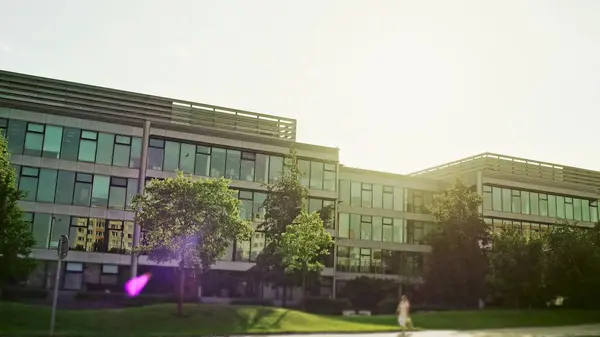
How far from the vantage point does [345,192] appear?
6006 centimetres

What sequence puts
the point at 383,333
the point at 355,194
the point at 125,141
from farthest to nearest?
the point at 355,194, the point at 125,141, the point at 383,333

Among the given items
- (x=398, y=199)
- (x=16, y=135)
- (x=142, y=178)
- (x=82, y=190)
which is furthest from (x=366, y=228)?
(x=16, y=135)

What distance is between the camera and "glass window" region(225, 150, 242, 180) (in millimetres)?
50781

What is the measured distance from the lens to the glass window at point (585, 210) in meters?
70.6

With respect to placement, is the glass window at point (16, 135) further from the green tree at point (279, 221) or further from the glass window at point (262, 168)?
the green tree at point (279, 221)

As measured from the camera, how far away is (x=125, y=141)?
156 ft

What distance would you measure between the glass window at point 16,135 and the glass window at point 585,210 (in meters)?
60.0

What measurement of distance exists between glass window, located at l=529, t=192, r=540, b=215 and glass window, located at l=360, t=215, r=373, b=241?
1998cm

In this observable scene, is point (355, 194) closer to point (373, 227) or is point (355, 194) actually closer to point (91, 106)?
point (373, 227)

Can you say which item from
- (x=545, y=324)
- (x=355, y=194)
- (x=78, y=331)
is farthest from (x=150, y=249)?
(x=355, y=194)

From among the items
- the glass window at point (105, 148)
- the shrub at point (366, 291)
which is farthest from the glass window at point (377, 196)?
the glass window at point (105, 148)

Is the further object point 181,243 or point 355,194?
point 355,194

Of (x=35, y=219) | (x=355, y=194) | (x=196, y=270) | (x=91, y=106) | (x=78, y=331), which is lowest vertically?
(x=78, y=331)

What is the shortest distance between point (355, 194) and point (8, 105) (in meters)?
32.4
